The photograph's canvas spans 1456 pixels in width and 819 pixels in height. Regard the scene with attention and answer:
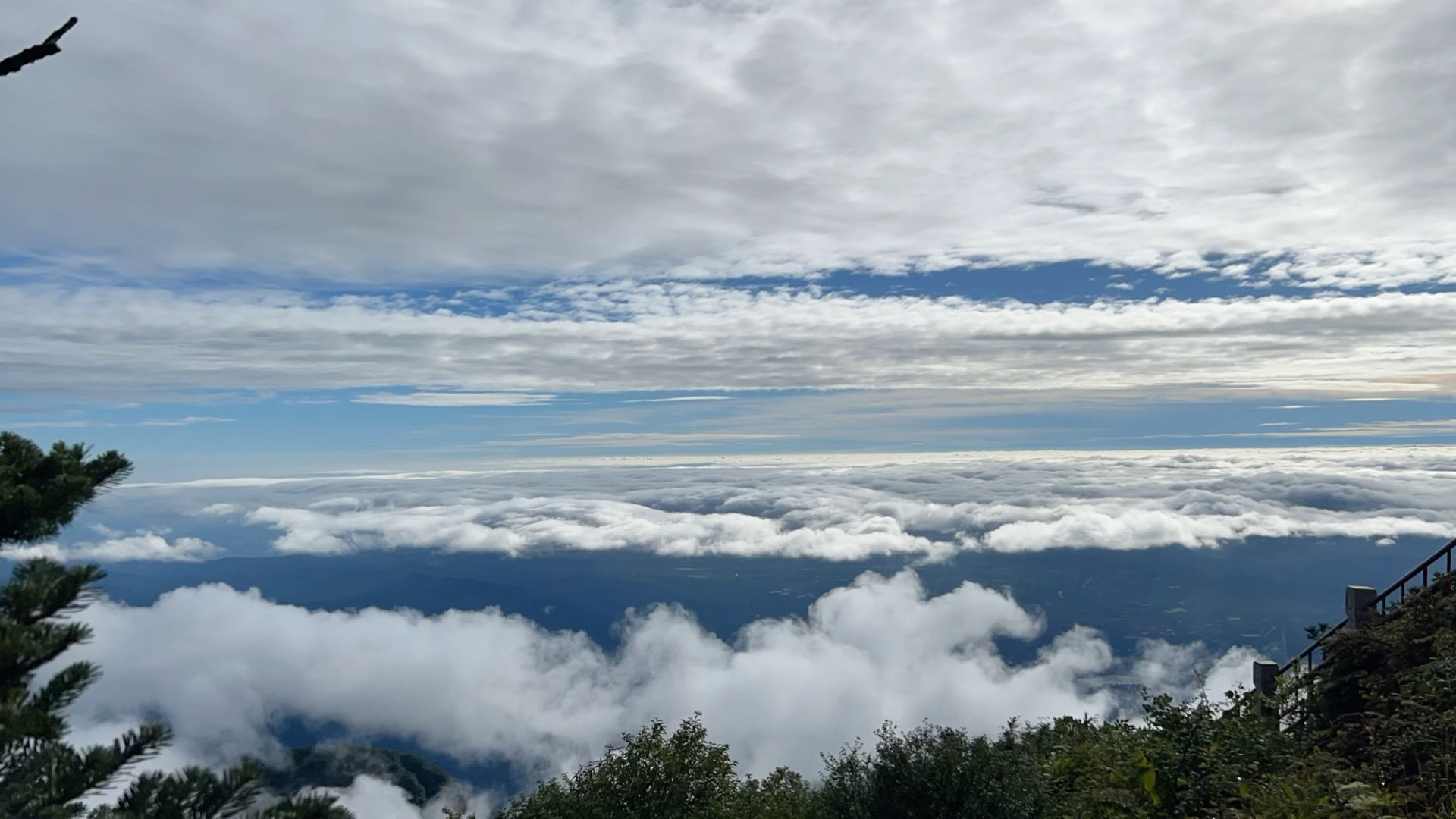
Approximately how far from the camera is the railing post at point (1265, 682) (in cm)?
1534

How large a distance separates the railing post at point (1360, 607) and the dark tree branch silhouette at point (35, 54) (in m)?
20.4

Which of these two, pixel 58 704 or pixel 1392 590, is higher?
pixel 58 704

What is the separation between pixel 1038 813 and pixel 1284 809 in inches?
351

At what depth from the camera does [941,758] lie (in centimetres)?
1738

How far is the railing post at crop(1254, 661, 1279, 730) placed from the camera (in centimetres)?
1534

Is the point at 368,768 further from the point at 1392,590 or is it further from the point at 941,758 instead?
the point at 1392,590

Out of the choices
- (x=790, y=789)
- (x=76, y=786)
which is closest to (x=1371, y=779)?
(x=76, y=786)

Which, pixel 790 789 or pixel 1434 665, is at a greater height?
pixel 1434 665

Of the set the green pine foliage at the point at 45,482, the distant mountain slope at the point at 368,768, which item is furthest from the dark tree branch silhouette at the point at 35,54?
the distant mountain slope at the point at 368,768

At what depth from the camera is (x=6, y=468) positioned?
7176 millimetres

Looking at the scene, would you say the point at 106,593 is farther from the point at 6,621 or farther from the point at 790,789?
the point at 790,789

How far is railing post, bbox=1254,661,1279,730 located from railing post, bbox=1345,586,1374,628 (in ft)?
5.40

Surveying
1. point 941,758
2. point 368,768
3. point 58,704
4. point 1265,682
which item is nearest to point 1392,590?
point 1265,682

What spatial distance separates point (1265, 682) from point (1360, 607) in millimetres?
2312
